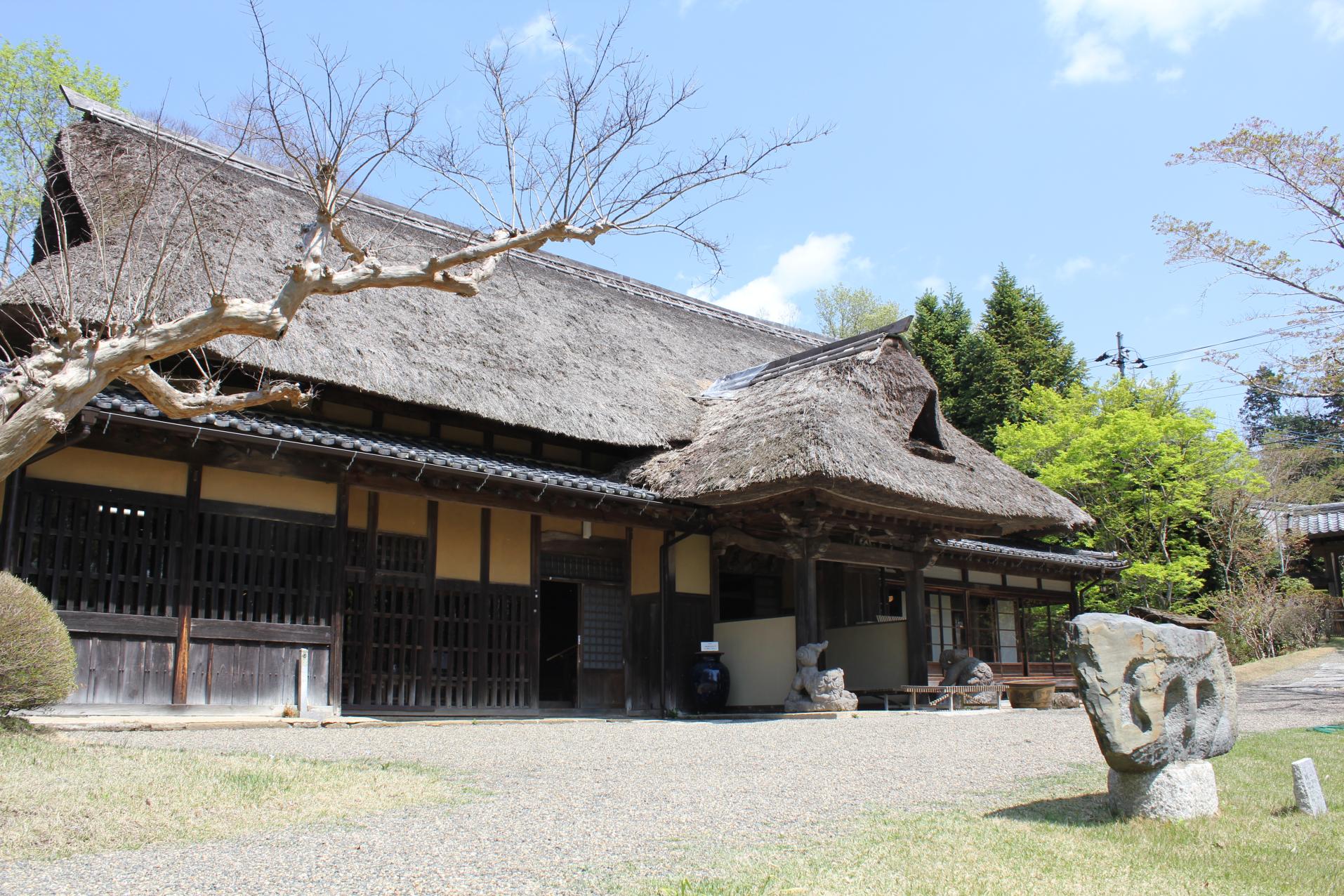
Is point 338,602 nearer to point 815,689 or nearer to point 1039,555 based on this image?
point 815,689

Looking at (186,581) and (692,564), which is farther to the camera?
(692,564)

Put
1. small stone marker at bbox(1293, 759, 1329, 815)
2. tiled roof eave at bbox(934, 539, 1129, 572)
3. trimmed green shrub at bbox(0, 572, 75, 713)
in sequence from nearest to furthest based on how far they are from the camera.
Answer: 1. small stone marker at bbox(1293, 759, 1329, 815)
2. trimmed green shrub at bbox(0, 572, 75, 713)
3. tiled roof eave at bbox(934, 539, 1129, 572)

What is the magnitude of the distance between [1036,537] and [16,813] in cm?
1681

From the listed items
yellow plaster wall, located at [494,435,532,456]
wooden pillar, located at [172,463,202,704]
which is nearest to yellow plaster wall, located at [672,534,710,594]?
yellow plaster wall, located at [494,435,532,456]

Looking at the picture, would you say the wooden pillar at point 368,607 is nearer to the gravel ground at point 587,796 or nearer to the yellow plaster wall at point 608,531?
the gravel ground at point 587,796

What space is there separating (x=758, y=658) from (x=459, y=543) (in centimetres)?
373

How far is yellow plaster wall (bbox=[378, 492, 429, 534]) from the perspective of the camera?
9531 mm

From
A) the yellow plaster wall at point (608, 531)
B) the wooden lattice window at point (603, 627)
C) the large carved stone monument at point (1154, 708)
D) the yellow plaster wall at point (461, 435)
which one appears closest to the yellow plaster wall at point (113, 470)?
the yellow plaster wall at point (461, 435)

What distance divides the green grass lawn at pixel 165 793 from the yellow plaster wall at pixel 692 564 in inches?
244

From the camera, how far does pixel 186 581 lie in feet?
26.5

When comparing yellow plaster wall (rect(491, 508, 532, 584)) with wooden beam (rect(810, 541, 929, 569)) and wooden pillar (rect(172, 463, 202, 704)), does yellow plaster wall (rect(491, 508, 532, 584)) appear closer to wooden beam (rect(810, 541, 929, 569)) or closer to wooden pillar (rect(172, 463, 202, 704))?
wooden pillar (rect(172, 463, 202, 704))

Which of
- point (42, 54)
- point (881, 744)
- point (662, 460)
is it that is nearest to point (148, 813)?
point (881, 744)

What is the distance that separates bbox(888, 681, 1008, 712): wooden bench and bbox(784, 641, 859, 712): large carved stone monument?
101cm

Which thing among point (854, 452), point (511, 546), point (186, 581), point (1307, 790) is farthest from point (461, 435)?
point (1307, 790)
